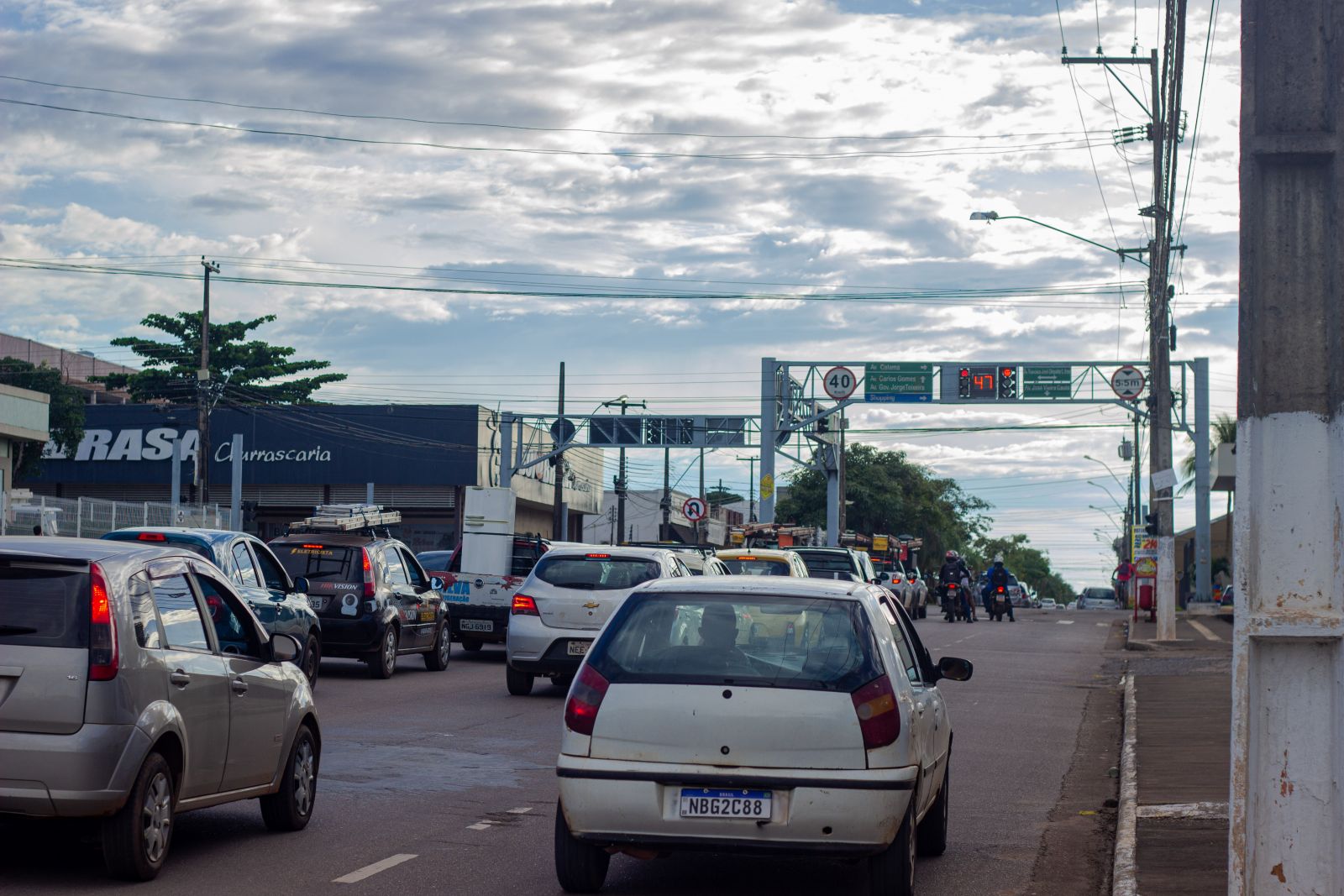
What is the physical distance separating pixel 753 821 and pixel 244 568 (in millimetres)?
10113

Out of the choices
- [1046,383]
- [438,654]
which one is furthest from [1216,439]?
[438,654]

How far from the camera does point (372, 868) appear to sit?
8219mm

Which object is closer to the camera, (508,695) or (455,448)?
(508,695)

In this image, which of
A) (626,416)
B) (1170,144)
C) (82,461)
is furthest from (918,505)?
(1170,144)

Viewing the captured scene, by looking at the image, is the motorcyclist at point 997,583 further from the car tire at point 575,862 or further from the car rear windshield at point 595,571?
the car tire at point 575,862

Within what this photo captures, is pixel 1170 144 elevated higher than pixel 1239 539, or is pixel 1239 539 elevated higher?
pixel 1170 144

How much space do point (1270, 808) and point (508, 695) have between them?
12.6 m

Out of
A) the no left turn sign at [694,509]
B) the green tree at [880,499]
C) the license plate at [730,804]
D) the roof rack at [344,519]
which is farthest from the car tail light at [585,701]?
the green tree at [880,499]

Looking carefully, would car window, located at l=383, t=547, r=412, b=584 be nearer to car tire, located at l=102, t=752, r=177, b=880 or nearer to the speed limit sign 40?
car tire, located at l=102, t=752, r=177, b=880

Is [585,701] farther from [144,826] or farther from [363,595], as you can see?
[363,595]

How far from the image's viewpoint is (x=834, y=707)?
7.14 m

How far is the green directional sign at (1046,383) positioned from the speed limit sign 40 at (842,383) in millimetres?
5248

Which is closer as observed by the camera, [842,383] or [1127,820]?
[1127,820]

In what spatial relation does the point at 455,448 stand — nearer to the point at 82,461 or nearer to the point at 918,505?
the point at 82,461
